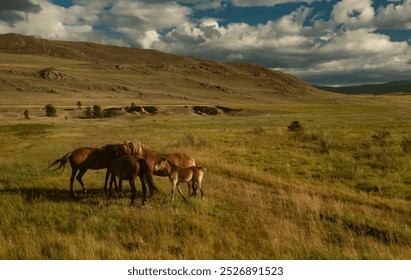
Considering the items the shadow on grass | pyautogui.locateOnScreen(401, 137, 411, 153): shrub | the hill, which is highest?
the hill

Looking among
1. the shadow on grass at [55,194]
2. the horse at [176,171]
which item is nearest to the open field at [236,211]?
the shadow on grass at [55,194]

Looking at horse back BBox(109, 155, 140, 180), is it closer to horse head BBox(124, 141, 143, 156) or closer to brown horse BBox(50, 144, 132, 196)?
horse head BBox(124, 141, 143, 156)

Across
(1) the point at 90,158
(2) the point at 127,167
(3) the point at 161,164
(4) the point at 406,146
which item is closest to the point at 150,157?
(3) the point at 161,164

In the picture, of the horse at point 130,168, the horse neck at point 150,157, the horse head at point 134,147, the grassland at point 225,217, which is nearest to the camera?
the grassland at point 225,217

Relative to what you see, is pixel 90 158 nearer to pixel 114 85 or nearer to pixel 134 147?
pixel 134 147

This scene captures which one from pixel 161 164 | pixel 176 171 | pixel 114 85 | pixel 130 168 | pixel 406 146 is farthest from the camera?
pixel 114 85

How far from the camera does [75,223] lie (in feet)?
28.5

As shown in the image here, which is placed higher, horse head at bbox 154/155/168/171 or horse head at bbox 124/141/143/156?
horse head at bbox 124/141/143/156

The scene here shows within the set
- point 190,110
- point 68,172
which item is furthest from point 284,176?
point 190,110

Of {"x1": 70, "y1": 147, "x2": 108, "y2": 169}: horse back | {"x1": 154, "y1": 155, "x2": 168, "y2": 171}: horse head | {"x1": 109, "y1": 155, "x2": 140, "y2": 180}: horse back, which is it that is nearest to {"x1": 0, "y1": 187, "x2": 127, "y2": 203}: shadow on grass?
{"x1": 70, "y1": 147, "x2": 108, "y2": 169}: horse back

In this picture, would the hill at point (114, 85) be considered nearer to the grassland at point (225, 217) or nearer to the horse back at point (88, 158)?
the grassland at point (225, 217)

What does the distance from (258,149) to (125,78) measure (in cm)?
15267

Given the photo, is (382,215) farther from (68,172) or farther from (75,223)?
(68,172)

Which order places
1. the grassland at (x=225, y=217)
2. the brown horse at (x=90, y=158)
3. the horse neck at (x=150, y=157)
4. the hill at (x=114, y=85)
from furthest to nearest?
1. the hill at (x=114, y=85)
2. the brown horse at (x=90, y=158)
3. the horse neck at (x=150, y=157)
4. the grassland at (x=225, y=217)
